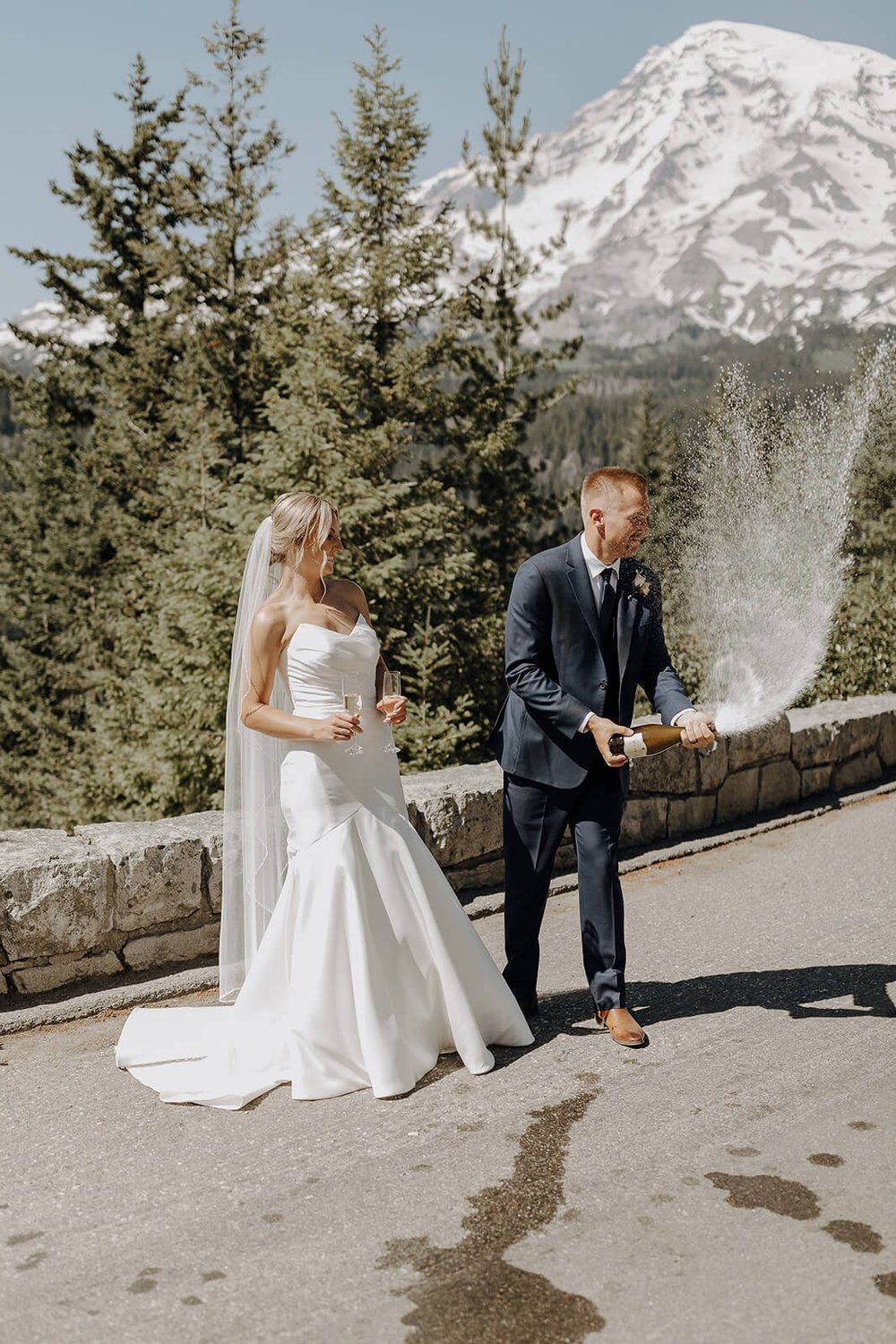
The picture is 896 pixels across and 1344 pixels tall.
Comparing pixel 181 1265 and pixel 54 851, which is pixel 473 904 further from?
pixel 181 1265

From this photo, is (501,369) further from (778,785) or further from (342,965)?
(342,965)


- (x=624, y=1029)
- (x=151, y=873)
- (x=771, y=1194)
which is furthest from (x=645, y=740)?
(x=151, y=873)

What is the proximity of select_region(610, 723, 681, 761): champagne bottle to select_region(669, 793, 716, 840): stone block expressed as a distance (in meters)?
3.17

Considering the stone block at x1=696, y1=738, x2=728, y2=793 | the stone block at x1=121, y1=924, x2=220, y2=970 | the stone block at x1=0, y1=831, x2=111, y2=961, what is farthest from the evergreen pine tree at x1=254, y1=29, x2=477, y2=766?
the stone block at x1=0, y1=831, x2=111, y2=961

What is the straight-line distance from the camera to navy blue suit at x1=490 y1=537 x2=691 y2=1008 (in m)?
4.35

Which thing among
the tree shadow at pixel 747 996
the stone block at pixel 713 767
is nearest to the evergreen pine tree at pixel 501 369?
the stone block at pixel 713 767

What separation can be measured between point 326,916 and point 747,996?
5.65 ft

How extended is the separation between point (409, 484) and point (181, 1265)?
15.4 m

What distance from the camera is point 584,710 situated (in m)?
4.25

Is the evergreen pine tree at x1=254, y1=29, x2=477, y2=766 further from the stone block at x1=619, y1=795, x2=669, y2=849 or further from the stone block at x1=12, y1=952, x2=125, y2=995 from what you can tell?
the stone block at x1=12, y1=952, x2=125, y2=995

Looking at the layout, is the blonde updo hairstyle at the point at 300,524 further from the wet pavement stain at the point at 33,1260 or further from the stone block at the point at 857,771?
the stone block at the point at 857,771

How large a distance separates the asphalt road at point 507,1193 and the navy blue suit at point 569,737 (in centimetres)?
33

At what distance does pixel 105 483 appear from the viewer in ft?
94.8

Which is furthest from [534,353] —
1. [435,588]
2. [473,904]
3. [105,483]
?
[473,904]
